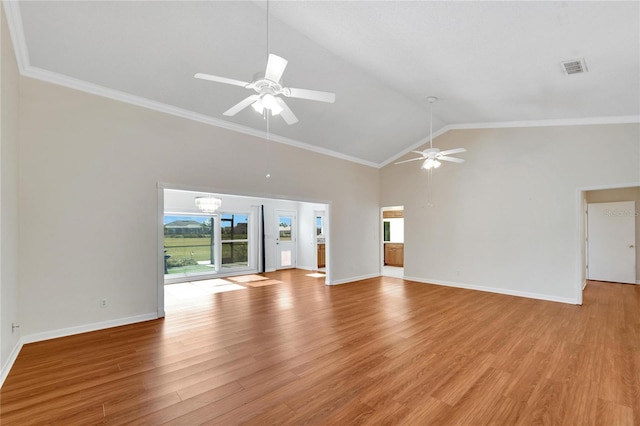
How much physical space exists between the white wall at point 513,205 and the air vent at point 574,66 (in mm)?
2402

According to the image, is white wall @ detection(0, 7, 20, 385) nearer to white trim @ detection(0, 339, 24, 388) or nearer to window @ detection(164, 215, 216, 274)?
white trim @ detection(0, 339, 24, 388)

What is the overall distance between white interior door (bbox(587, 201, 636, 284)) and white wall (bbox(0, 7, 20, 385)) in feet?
36.7

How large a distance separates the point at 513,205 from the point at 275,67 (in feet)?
19.4

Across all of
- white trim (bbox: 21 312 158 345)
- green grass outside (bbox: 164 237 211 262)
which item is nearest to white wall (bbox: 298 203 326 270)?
green grass outside (bbox: 164 237 211 262)

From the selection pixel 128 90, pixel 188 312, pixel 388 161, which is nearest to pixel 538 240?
pixel 388 161

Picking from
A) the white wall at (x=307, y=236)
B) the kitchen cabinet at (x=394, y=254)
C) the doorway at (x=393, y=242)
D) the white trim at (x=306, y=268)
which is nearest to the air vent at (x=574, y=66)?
the doorway at (x=393, y=242)

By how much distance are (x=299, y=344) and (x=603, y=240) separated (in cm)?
850

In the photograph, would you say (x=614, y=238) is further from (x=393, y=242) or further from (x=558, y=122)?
(x=393, y=242)

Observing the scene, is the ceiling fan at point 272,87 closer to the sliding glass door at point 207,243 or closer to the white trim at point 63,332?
the white trim at point 63,332

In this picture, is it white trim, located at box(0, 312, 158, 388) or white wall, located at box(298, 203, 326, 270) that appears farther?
white wall, located at box(298, 203, 326, 270)

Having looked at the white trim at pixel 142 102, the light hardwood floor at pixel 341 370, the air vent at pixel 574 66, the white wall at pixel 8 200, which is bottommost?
the light hardwood floor at pixel 341 370

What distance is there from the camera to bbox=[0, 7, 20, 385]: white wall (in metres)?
2.58

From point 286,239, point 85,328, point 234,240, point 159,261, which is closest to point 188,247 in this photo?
point 234,240

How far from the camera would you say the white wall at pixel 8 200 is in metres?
2.58
